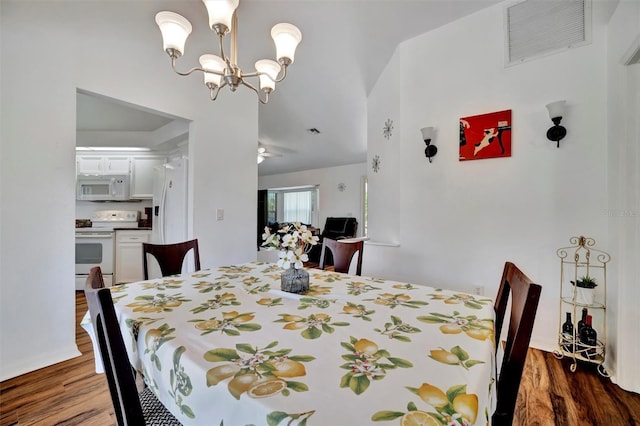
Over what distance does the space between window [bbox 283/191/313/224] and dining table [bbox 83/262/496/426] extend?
674cm

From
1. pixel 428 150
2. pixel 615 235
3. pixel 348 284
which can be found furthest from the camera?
pixel 428 150

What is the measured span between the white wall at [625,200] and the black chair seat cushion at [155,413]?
250 cm

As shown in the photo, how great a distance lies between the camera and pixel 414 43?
9.24 feet

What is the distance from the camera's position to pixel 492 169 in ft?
7.88

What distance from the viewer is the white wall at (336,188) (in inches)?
269

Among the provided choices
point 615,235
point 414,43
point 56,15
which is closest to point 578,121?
point 615,235

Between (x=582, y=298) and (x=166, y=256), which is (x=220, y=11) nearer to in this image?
(x=166, y=256)

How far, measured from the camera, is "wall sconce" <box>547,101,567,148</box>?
203 cm

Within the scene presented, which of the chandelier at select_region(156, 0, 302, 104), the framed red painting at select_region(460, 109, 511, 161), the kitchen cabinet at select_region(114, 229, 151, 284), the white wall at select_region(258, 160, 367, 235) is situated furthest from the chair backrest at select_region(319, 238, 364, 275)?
the white wall at select_region(258, 160, 367, 235)

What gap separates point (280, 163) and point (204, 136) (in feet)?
14.8

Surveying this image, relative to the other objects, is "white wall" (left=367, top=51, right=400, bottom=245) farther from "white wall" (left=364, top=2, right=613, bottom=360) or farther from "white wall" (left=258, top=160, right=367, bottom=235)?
"white wall" (left=258, top=160, right=367, bottom=235)

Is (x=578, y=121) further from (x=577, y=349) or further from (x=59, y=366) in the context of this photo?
(x=59, y=366)

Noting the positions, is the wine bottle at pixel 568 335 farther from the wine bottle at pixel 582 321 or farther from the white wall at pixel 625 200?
the white wall at pixel 625 200

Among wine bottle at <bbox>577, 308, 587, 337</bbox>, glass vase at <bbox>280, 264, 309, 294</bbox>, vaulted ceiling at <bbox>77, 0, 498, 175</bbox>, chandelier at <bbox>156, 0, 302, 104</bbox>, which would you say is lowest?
wine bottle at <bbox>577, 308, 587, 337</bbox>
